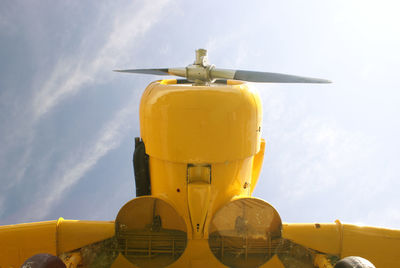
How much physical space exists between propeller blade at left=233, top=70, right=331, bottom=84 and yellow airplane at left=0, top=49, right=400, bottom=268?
3 centimetres

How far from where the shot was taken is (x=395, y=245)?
5.03 m

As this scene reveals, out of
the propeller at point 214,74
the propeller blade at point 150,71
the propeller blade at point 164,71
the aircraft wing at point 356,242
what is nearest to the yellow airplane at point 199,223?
the aircraft wing at point 356,242

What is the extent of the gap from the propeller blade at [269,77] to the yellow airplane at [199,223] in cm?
3

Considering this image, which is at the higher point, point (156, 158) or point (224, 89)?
point (224, 89)

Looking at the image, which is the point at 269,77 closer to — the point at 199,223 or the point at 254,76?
the point at 254,76

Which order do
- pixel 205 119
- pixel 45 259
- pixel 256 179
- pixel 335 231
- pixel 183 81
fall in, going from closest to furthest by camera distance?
1. pixel 45 259
2. pixel 205 119
3. pixel 335 231
4. pixel 183 81
5. pixel 256 179

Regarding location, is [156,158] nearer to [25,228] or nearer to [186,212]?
[186,212]

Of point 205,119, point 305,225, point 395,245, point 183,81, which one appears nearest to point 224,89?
point 205,119

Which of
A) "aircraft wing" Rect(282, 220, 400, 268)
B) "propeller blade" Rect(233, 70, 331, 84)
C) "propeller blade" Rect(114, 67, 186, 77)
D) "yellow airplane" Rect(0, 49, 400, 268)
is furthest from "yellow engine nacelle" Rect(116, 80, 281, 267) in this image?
"propeller blade" Rect(114, 67, 186, 77)

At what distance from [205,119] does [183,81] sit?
8.36 feet

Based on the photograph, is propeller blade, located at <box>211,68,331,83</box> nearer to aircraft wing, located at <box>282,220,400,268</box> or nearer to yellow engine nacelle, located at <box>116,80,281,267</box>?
yellow engine nacelle, located at <box>116,80,281,267</box>

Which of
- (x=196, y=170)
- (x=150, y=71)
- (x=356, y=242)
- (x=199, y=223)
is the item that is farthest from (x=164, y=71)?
(x=356, y=242)

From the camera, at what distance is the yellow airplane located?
485cm

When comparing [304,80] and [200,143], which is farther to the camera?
[304,80]
